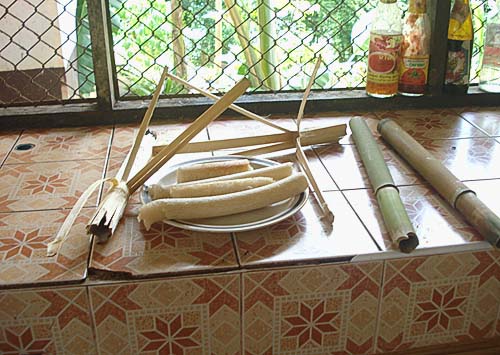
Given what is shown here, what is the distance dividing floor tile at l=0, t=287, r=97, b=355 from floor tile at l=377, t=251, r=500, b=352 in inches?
14.2

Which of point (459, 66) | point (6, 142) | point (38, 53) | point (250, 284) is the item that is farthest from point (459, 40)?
point (38, 53)

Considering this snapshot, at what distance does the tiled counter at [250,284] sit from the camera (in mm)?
733

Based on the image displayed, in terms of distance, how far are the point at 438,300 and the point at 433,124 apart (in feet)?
1.41

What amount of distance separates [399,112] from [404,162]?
0.24m

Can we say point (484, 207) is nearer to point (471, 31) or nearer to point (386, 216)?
point (386, 216)

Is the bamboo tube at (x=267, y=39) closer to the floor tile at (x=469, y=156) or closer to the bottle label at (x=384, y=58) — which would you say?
the bottle label at (x=384, y=58)

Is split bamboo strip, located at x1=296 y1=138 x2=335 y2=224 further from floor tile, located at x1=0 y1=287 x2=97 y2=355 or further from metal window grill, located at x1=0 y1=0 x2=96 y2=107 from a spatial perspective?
metal window grill, located at x1=0 y1=0 x2=96 y2=107

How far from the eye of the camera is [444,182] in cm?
88

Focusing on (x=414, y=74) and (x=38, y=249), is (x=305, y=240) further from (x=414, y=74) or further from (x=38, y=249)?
(x=414, y=74)

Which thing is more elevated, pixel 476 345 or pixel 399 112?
pixel 399 112

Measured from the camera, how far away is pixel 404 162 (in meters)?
1.00

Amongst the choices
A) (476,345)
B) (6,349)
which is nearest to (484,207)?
(476,345)

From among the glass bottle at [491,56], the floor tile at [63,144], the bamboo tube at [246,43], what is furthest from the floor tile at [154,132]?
the glass bottle at [491,56]

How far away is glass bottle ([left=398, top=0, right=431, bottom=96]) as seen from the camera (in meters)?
1.18
